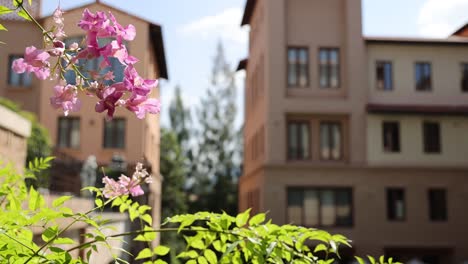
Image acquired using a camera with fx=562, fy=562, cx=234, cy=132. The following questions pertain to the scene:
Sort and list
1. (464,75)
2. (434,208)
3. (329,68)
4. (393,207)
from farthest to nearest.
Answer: (464,75) → (329,68) → (434,208) → (393,207)

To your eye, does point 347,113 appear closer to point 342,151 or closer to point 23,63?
point 342,151

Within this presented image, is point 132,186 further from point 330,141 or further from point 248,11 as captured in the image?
point 248,11

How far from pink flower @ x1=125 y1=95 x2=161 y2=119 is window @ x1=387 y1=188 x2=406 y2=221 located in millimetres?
25073

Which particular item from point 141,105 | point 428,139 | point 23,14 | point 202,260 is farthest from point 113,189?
point 428,139

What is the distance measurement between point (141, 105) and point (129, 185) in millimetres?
588

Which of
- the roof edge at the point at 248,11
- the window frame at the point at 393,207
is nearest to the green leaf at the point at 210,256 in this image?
the window frame at the point at 393,207

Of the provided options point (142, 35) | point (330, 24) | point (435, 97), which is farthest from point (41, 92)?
point (435, 97)

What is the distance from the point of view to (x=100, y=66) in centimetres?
194

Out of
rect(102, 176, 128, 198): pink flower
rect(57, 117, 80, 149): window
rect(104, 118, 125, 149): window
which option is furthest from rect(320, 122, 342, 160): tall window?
rect(102, 176, 128, 198): pink flower

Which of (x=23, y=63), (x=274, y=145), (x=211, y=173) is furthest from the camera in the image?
(x=211, y=173)

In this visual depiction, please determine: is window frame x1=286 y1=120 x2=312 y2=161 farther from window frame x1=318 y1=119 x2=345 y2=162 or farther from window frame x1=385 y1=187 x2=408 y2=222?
window frame x1=385 y1=187 x2=408 y2=222

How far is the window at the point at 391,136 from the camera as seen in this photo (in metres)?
26.1

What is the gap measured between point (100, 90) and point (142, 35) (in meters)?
22.3

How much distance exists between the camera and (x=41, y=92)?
28.0 m
